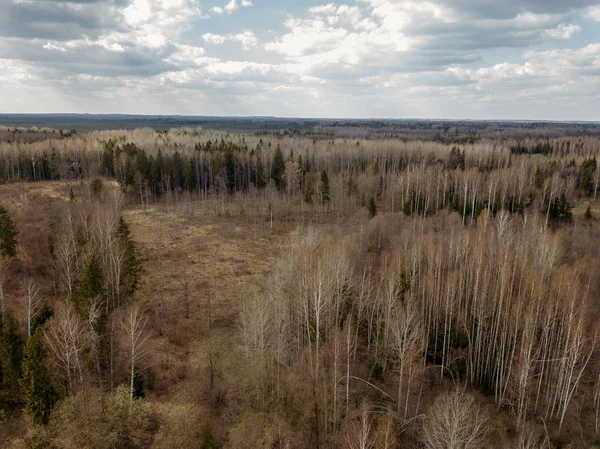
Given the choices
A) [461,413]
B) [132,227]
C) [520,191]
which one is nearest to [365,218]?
[520,191]

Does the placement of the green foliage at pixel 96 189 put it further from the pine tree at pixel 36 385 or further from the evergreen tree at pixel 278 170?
the pine tree at pixel 36 385

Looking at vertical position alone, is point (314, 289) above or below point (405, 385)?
above

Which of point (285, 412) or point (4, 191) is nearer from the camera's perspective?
point (285, 412)

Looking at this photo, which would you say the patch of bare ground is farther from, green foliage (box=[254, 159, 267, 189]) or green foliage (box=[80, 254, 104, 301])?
green foliage (box=[254, 159, 267, 189])

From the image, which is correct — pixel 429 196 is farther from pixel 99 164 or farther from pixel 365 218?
pixel 99 164

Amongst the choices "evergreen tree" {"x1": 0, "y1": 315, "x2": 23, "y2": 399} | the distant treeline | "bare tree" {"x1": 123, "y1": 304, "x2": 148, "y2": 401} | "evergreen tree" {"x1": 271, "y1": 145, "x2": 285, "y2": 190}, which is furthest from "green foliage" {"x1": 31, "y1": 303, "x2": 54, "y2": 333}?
"evergreen tree" {"x1": 271, "y1": 145, "x2": 285, "y2": 190}

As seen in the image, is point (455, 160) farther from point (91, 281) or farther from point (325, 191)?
point (91, 281)

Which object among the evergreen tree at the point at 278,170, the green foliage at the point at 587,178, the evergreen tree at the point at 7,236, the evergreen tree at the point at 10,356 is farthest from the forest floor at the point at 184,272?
the green foliage at the point at 587,178
